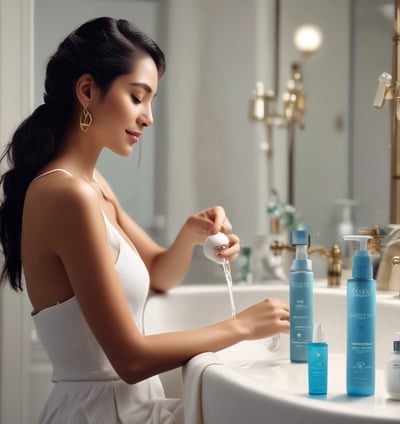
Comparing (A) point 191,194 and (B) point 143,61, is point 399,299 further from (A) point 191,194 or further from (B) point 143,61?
(A) point 191,194

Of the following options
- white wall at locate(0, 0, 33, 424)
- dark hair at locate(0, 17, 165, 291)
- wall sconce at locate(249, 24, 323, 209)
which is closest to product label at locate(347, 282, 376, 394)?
dark hair at locate(0, 17, 165, 291)

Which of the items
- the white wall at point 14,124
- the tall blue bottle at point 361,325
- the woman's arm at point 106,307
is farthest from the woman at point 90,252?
the white wall at point 14,124

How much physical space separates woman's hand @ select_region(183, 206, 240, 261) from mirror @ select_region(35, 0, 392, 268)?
2.60 feet

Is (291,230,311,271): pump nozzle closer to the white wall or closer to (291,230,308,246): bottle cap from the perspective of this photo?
(291,230,308,246): bottle cap

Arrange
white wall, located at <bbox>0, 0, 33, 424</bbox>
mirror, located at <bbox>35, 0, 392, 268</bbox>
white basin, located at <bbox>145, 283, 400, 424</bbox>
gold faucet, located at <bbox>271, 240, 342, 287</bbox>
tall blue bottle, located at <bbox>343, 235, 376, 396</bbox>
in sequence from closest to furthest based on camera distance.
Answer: white basin, located at <bbox>145, 283, 400, 424</bbox>
tall blue bottle, located at <bbox>343, 235, 376, 396</bbox>
gold faucet, located at <bbox>271, 240, 342, 287</bbox>
white wall, located at <bbox>0, 0, 33, 424</bbox>
mirror, located at <bbox>35, 0, 392, 268</bbox>

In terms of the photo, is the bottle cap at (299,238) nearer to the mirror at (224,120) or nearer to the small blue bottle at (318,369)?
the small blue bottle at (318,369)

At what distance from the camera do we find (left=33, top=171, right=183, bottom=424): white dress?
48.6 inches

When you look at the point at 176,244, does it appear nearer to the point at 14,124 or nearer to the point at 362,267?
the point at 14,124

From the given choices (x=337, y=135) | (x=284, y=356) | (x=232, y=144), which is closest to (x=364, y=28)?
(x=337, y=135)

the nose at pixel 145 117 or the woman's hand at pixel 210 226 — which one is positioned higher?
the nose at pixel 145 117

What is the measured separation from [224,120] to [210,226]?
101cm

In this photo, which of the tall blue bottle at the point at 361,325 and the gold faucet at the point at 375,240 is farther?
the gold faucet at the point at 375,240

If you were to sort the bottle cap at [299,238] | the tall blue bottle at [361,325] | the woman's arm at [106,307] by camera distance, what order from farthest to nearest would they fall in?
the bottle cap at [299,238]
the woman's arm at [106,307]
the tall blue bottle at [361,325]

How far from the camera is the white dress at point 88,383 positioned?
123cm
